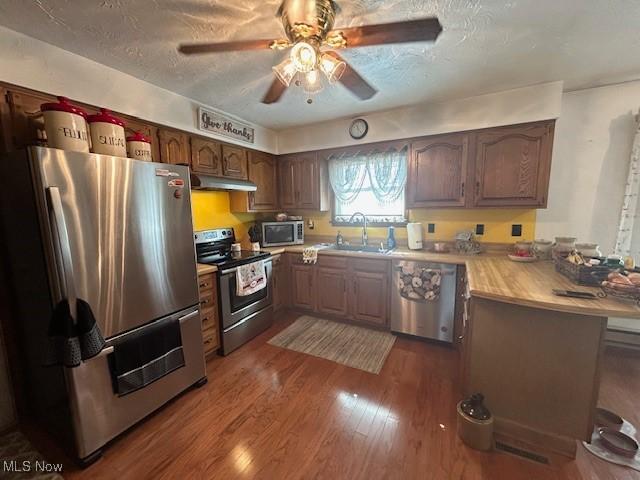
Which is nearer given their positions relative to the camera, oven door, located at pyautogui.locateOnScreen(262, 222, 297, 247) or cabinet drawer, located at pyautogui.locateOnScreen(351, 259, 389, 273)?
cabinet drawer, located at pyautogui.locateOnScreen(351, 259, 389, 273)

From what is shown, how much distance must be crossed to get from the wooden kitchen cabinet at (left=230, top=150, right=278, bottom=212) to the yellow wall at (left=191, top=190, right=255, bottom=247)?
0.38 feet

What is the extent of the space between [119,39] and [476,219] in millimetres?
3258

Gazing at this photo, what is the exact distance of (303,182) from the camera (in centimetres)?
349

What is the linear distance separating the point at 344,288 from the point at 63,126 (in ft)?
8.45

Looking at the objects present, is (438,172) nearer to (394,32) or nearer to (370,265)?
(370,265)

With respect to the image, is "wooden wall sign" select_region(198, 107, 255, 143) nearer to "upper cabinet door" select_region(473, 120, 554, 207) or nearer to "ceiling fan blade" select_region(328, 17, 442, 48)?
"ceiling fan blade" select_region(328, 17, 442, 48)

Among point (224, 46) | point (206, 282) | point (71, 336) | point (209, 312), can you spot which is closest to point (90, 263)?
point (71, 336)

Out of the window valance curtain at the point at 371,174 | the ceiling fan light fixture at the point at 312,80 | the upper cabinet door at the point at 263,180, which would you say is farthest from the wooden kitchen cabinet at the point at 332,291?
the ceiling fan light fixture at the point at 312,80

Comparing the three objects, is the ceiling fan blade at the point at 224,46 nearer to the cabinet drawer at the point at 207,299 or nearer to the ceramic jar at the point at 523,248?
the cabinet drawer at the point at 207,299

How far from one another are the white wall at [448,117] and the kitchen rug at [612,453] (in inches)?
90.3

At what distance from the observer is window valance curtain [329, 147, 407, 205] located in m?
3.04

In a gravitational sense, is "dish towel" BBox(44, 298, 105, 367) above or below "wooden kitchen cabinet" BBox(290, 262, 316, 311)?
above

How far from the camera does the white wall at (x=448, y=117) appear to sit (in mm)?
2264

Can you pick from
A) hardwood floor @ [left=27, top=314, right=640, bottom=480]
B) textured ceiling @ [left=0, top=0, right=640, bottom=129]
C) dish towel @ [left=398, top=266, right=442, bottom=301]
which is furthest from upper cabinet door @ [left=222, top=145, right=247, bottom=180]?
dish towel @ [left=398, top=266, right=442, bottom=301]
